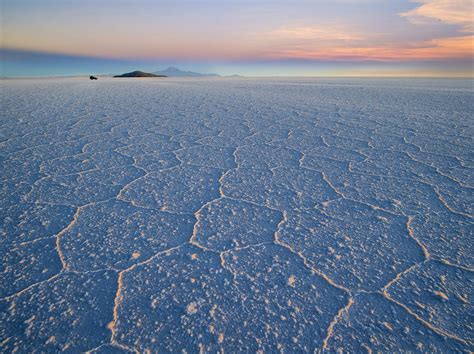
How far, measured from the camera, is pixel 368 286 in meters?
0.90

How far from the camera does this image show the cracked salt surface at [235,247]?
2.48 feet

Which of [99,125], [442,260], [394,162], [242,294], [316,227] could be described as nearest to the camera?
[242,294]

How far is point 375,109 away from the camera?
4.19 meters

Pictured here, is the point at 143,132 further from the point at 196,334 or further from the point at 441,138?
the point at 441,138

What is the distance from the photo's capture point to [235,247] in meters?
1.08

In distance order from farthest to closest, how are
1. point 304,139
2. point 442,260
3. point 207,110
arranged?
point 207,110
point 304,139
point 442,260

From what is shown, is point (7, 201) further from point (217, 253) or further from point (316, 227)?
point (316, 227)

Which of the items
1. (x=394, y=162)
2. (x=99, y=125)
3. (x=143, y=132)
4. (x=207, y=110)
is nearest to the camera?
(x=394, y=162)

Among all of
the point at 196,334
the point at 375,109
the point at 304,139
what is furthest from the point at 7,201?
the point at 375,109

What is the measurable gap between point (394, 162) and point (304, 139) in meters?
0.73

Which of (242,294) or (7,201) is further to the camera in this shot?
(7,201)

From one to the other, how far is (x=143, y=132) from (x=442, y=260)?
2.33m

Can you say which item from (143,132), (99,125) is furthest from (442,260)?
(99,125)

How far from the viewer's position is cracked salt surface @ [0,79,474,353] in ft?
2.48
